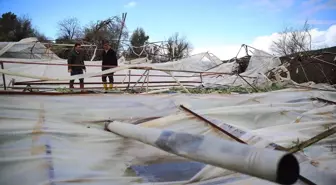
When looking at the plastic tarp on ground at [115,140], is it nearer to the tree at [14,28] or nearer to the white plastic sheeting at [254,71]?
the white plastic sheeting at [254,71]

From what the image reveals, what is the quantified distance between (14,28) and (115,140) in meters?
39.2

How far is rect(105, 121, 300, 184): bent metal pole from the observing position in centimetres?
109

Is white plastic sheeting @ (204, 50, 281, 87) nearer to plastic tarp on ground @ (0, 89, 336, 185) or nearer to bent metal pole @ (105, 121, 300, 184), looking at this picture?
plastic tarp on ground @ (0, 89, 336, 185)

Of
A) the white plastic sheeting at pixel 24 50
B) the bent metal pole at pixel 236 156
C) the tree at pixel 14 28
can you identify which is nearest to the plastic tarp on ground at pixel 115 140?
the bent metal pole at pixel 236 156

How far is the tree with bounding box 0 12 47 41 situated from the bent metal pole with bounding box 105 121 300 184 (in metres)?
35.2

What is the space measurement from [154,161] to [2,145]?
120cm

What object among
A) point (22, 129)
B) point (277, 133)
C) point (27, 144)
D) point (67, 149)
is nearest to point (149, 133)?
point (67, 149)

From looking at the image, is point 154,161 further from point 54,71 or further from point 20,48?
point 20,48

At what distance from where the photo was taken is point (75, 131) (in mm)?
2820

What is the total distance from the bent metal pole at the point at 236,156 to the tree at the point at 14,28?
3524 cm

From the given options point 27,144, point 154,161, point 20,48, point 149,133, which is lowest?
point 154,161

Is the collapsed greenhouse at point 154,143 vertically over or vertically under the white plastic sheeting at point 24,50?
under

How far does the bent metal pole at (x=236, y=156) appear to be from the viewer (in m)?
1.09

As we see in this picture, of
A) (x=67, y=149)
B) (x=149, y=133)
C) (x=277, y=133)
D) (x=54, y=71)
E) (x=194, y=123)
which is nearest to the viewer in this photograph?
(x=149, y=133)
